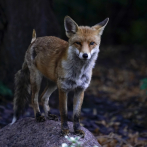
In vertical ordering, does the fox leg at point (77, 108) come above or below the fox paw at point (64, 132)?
above

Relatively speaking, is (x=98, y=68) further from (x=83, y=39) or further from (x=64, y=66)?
(x=83, y=39)

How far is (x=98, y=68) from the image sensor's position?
12867 millimetres

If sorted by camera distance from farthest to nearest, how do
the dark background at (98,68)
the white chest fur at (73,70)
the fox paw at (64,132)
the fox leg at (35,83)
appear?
the dark background at (98,68) → the fox leg at (35,83) → the white chest fur at (73,70) → the fox paw at (64,132)

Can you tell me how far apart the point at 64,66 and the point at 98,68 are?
8.97 m

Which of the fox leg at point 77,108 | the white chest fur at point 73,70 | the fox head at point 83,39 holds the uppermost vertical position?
the fox head at point 83,39

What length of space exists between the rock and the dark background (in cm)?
145

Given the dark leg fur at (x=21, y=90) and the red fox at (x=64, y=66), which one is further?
the dark leg fur at (x=21, y=90)

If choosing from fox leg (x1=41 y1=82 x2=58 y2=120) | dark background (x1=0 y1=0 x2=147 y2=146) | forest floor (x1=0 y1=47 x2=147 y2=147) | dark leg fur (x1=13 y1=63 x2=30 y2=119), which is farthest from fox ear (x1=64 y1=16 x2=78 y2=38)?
dark background (x1=0 y1=0 x2=147 y2=146)

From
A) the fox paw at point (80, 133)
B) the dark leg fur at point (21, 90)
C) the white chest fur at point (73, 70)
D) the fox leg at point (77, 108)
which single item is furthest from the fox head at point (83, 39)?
the dark leg fur at point (21, 90)

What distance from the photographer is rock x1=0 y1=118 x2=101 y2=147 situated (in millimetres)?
3734

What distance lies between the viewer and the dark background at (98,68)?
6762 millimetres

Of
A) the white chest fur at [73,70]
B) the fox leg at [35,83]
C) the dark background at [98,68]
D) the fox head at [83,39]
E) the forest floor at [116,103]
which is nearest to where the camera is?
the fox head at [83,39]

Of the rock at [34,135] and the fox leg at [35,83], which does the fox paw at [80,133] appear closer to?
the rock at [34,135]

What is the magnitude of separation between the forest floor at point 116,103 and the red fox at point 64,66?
1197 mm
